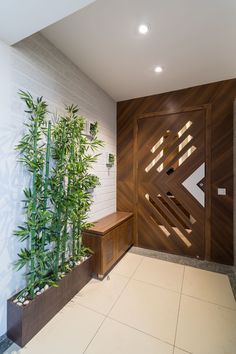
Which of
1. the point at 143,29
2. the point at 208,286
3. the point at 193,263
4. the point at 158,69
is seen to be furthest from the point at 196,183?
the point at 143,29

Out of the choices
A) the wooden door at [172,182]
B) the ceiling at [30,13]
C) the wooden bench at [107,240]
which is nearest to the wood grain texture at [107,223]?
the wooden bench at [107,240]

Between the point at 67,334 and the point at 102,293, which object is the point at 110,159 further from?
the point at 67,334

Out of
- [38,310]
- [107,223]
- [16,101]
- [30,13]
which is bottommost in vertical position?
[38,310]

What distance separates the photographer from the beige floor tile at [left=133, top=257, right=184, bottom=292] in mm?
2328

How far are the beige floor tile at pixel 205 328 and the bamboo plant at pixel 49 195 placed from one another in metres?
1.30

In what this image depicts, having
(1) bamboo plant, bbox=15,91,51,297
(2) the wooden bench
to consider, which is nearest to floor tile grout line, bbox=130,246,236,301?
(2) the wooden bench

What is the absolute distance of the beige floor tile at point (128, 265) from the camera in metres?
2.57

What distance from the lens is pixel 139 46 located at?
205 centimetres

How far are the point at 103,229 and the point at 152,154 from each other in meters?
1.67

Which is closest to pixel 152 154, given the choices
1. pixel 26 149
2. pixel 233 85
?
pixel 233 85

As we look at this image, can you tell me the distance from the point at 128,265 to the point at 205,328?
1295mm

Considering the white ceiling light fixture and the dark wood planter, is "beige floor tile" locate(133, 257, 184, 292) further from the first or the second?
the white ceiling light fixture

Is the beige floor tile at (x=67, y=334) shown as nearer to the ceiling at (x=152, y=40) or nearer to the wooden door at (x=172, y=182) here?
the wooden door at (x=172, y=182)

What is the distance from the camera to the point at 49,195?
70.9 inches
